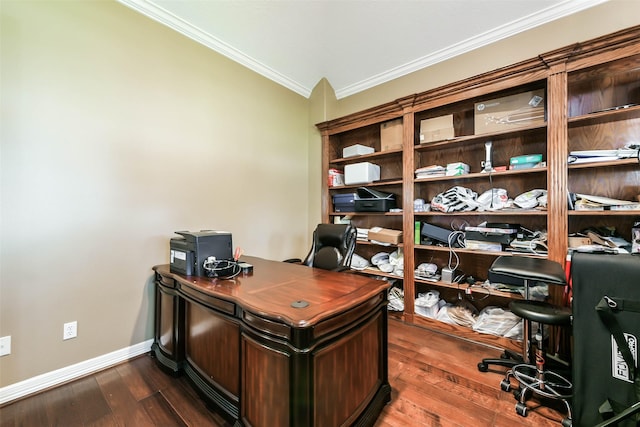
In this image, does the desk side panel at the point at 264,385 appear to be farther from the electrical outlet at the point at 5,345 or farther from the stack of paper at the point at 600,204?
the stack of paper at the point at 600,204

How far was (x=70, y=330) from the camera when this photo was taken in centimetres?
175

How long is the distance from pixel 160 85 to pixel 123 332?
210 cm

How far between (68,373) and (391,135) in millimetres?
3506

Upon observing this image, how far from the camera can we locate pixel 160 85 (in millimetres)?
2193

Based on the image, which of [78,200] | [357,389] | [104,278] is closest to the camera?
[357,389]

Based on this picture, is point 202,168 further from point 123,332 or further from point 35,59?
point 123,332

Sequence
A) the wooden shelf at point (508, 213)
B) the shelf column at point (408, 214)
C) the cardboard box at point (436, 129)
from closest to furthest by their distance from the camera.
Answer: the wooden shelf at point (508, 213), the cardboard box at point (436, 129), the shelf column at point (408, 214)

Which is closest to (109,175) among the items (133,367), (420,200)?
(133,367)

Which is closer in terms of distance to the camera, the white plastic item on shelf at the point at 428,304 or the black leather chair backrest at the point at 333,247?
the black leather chair backrest at the point at 333,247

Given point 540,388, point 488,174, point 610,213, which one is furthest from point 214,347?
point 610,213

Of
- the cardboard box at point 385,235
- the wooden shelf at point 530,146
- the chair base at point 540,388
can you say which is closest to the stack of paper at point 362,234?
the cardboard box at point 385,235

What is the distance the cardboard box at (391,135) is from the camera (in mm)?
2842

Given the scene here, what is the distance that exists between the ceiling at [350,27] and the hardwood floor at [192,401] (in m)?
2.88

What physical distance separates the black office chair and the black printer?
941mm
